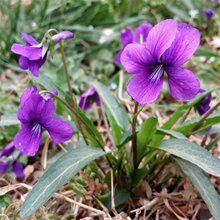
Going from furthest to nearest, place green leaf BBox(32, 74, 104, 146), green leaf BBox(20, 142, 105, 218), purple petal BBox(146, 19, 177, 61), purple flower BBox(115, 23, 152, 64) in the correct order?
1. purple flower BBox(115, 23, 152, 64)
2. green leaf BBox(32, 74, 104, 146)
3. green leaf BBox(20, 142, 105, 218)
4. purple petal BBox(146, 19, 177, 61)

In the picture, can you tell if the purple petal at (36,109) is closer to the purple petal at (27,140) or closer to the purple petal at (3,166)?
the purple petal at (27,140)

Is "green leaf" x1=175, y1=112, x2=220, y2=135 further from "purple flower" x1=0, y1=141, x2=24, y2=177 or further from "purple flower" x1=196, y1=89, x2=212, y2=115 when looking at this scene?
"purple flower" x1=0, y1=141, x2=24, y2=177

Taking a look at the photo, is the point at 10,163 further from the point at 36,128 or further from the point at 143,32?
the point at 143,32

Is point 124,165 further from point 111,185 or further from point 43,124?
point 43,124

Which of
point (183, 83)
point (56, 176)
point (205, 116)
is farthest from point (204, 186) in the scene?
point (56, 176)

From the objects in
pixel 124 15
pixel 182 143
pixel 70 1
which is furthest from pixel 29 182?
pixel 124 15

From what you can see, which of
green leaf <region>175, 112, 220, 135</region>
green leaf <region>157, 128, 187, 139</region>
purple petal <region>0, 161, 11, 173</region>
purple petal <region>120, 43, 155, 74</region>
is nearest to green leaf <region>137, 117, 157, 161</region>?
green leaf <region>157, 128, 187, 139</region>

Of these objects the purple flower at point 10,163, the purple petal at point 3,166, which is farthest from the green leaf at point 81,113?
the purple petal at point 3,166
